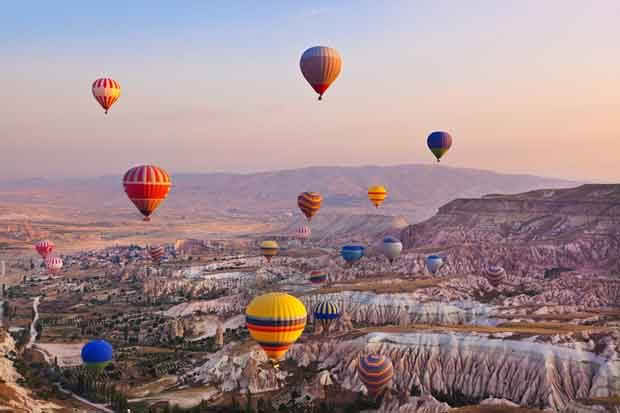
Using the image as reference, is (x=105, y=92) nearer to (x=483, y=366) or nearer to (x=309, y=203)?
(x=309, y=203)

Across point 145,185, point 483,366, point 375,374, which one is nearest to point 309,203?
point 145,185

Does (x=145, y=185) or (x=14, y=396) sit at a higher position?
(x=145, y=185)

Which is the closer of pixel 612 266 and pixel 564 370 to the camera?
pixel 564 370

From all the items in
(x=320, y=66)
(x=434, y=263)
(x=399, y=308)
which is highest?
(x=320, y=66)

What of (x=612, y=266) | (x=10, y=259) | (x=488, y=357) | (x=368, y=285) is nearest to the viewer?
(x=488, y=357)

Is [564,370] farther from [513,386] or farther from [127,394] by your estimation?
[127,394]

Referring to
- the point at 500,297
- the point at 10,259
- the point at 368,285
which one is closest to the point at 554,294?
the point at 500,297

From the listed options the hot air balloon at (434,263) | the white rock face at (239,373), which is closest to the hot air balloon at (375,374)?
the white rock face at (239,373)
